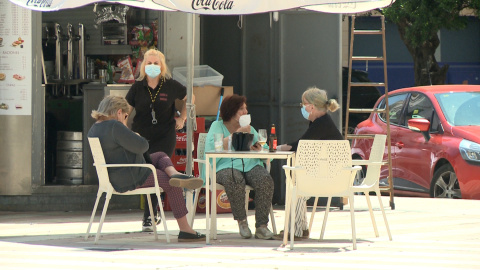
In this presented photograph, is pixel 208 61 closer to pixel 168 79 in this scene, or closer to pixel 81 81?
pixel 81 81

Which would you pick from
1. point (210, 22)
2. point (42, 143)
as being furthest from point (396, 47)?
point (42, 143)

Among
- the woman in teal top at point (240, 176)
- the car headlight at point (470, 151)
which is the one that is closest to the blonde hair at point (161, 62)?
the woman in teal top at point (240, 176)

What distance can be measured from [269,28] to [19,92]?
322cm

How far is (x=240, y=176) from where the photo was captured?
10352mm

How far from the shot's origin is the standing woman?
11.1 m

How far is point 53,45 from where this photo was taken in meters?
14.0

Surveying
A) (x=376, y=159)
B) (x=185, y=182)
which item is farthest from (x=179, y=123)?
(x=376, y=159)

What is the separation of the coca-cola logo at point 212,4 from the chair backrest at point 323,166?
153 centimetres

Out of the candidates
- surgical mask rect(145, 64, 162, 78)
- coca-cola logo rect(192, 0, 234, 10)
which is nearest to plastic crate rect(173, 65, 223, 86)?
surgical mask rect(145, 64, 162, 78)

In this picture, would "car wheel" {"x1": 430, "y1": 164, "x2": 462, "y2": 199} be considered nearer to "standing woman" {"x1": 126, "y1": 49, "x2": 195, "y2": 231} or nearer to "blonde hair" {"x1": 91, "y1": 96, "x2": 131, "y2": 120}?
"standing woman" {"x1": 126, "y1": 49, "x2": 195, "y2": 231}

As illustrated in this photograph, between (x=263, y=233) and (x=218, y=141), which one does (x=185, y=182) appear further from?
(x=263, y=233)

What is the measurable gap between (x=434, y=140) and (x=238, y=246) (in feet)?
17.7

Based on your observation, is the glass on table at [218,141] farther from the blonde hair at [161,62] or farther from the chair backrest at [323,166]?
the blonde hair at [161,62]

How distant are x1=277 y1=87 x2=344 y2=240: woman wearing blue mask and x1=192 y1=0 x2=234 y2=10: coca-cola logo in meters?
1.14
